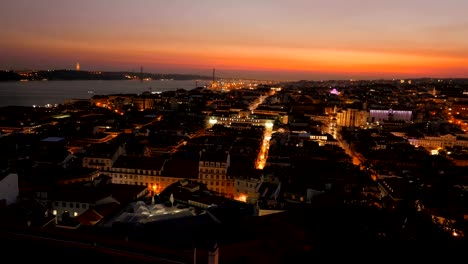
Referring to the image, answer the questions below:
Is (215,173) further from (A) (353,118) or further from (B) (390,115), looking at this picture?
(B) (390,115)

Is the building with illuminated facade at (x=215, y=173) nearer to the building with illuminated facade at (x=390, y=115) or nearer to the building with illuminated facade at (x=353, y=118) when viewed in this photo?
the building with illuminated facade at (x=353, y=118)

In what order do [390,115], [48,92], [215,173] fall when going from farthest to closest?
[48,92]
[390,115]
[215,173]

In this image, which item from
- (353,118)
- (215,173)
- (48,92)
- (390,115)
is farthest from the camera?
(48,92)

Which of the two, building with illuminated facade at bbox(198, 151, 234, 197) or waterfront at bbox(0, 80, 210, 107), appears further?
waterfront at bbox(0, 80, 210, 107)

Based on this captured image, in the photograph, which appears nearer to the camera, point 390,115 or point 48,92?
point 390,115

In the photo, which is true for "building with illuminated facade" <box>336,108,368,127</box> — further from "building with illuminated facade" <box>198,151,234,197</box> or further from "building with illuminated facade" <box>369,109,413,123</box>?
"building with illuminated facade" <box>198,151,234,197</box>

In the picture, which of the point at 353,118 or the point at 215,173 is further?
the point at 353,118

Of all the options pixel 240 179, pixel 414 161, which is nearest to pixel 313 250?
pixel 240 179

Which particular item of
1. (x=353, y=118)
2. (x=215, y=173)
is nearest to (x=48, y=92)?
(x=353, y=118)

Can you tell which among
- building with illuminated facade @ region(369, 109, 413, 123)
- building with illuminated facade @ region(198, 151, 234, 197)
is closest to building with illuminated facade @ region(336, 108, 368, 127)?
building with illuminated facade @ region(369, 109, 413, 123)

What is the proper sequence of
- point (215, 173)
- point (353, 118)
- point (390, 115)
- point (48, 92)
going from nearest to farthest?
point (215, 173) < point (353, 118) < point (390, 115) < point (48, 92)

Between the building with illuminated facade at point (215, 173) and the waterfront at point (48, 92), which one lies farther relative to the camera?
the waterfront at point (48, 92)

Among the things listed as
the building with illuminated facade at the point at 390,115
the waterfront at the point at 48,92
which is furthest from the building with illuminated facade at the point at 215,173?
the waterfront at the point at 48,92

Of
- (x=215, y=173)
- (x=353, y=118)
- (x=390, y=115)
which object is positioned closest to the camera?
(x=215, y=173)
